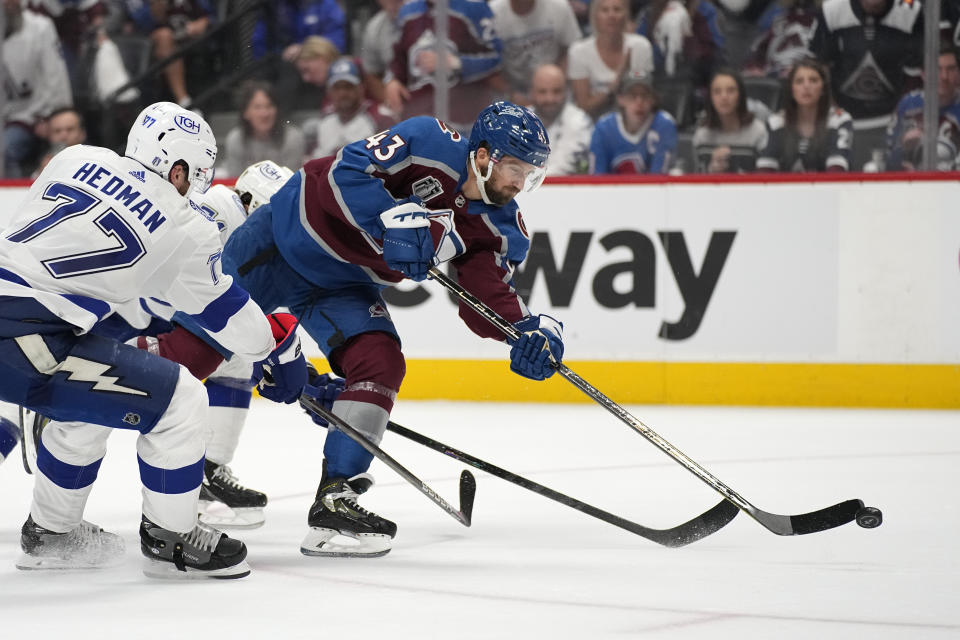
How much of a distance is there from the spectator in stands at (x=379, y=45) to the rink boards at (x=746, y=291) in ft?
3.23

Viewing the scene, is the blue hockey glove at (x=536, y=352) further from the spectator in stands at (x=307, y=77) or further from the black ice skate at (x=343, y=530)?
the spectator in stands at (x=307, y=77)

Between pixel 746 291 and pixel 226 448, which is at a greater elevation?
pixel 226 448

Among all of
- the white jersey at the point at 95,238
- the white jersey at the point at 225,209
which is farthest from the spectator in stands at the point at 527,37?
the white jersey at the point at 95,238

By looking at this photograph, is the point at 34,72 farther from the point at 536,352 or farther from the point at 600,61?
the point at 536,352

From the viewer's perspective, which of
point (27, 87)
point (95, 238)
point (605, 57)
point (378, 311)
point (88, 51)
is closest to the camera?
point (95, 238)

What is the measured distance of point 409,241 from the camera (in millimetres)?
3090

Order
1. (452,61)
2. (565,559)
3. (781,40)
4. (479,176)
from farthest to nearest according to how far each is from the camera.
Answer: (452,61)
(781,40)
(479,176)
(565,559)

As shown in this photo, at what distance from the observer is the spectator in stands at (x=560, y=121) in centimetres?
609

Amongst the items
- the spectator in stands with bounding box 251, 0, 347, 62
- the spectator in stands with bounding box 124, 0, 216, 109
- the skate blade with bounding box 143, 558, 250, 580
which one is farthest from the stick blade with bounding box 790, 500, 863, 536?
the spectator in stands with bounding box 124, 0, 216, 109

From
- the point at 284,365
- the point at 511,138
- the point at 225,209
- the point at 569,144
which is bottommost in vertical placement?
the point at 284,365

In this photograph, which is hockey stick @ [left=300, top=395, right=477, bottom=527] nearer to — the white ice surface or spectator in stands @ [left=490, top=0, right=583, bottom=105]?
the white ice surface

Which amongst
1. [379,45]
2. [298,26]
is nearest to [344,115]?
[379,45]

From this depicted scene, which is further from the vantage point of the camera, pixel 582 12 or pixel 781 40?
pixel 582 12

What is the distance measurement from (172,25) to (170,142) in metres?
4.27
